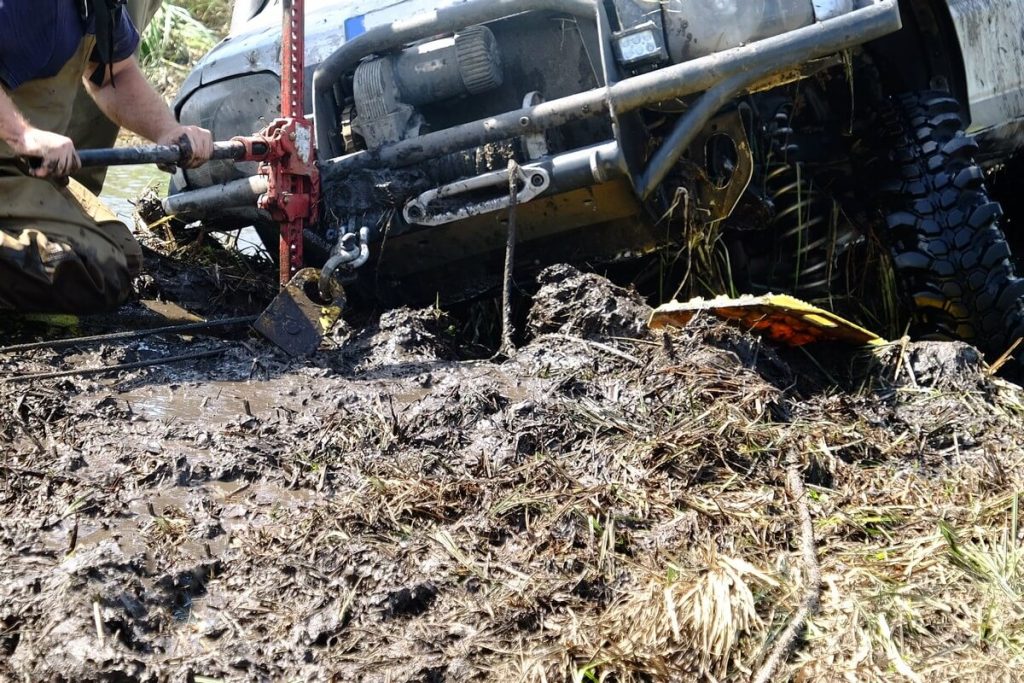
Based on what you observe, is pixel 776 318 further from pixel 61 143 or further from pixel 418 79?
pixel 61 143

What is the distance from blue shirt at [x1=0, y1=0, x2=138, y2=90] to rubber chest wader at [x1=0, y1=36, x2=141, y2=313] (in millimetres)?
68

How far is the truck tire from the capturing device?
4.04 meters

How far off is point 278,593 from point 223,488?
51cm

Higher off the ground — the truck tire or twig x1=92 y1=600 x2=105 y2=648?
twig x1=92 y1=600 x2=105 y2=648

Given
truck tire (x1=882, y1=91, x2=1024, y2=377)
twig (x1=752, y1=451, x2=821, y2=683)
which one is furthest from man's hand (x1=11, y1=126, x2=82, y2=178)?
truck tire (x1=882, y1=91, x2=1024, y2=377)

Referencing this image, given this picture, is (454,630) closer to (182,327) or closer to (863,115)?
(182,327)

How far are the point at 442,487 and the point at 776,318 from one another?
134cm

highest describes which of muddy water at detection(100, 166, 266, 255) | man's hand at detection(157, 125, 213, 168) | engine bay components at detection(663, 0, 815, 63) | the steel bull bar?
man's hand at detection(157, 125, 213, 168)

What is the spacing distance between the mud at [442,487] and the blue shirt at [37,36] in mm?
997

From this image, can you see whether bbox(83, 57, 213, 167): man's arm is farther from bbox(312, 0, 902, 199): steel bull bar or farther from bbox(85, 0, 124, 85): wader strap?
bbox(312, 0, 902, 199): steel bull bar

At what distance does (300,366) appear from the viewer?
3746mm

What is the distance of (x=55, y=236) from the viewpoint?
3.88m

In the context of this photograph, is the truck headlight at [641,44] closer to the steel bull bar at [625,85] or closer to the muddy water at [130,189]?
the steel bull bar at [625,85]

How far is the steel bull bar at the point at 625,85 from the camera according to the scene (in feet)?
Answer: 12.4
